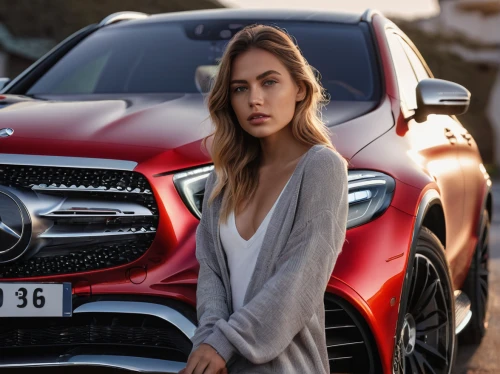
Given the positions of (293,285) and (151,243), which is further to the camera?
(151,243)

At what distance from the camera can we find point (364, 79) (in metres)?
4.65

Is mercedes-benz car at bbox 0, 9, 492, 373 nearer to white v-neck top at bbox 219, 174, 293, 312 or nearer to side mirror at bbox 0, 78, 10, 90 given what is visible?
white v-neck top at bbox 219, 174, 293, 312

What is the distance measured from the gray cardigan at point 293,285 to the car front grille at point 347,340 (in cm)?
57

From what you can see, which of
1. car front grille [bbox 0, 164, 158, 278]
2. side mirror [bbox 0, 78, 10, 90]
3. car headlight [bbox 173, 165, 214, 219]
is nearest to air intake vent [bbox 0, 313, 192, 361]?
car front grille [bbox 0, 164, 158, 278]

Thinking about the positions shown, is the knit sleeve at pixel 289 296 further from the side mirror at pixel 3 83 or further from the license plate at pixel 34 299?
the side mirror at pixel 3 83

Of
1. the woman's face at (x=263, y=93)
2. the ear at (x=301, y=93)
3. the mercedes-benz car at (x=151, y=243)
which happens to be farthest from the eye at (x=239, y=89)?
the mercedes-benz car at (x=151, y=243)

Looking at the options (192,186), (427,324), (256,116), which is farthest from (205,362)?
(427,324)

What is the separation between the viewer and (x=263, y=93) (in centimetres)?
284

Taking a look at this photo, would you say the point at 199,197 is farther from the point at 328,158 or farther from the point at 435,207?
the point at 435,207

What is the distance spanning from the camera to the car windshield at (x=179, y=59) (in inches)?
187

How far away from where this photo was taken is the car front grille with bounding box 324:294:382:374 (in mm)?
3334

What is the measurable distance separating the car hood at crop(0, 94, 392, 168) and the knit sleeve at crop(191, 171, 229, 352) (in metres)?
0.46

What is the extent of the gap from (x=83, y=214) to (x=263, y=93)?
2.89 ft

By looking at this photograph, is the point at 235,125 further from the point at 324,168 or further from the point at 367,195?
the point at 367,195
